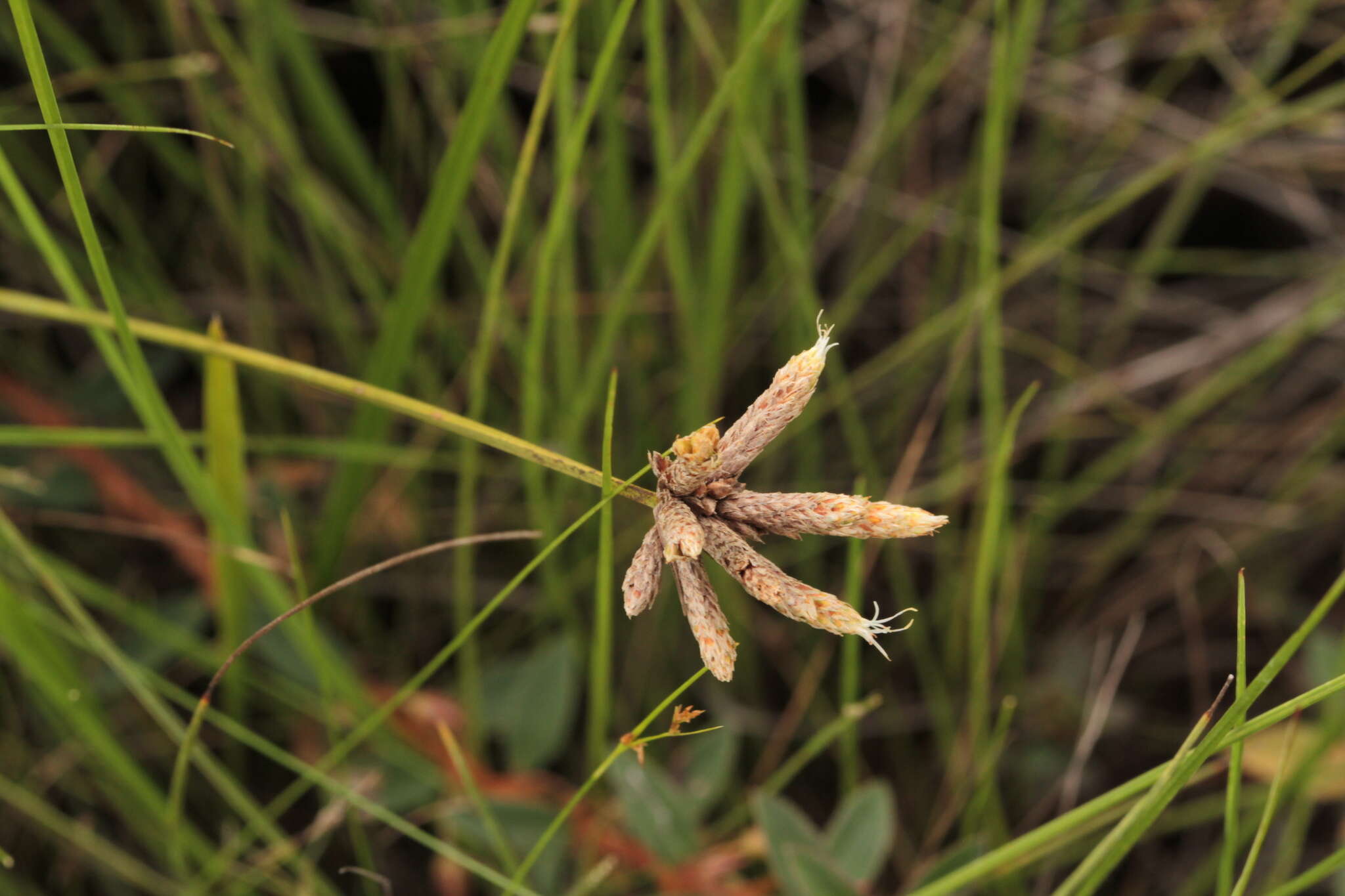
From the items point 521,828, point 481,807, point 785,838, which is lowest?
point 521,828

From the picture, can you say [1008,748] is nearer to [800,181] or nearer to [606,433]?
[800,181]

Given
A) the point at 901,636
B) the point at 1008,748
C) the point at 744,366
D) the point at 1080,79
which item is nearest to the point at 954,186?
the point at 1080,79

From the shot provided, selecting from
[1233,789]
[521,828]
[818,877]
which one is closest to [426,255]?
[521,828]

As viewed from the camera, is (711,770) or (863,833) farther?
(711,770)

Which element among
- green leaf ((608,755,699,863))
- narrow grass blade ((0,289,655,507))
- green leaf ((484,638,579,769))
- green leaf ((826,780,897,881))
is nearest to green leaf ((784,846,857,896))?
green leaf ((826,780,897,881))

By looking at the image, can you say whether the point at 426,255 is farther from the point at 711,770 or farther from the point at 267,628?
the point at 711,770

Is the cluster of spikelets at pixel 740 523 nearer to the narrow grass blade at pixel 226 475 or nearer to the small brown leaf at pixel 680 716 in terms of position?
the small brown leaf at pixel 680 716

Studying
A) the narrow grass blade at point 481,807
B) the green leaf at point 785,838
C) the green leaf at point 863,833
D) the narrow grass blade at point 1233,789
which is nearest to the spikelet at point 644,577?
the narrow grass blade at point 481,807
